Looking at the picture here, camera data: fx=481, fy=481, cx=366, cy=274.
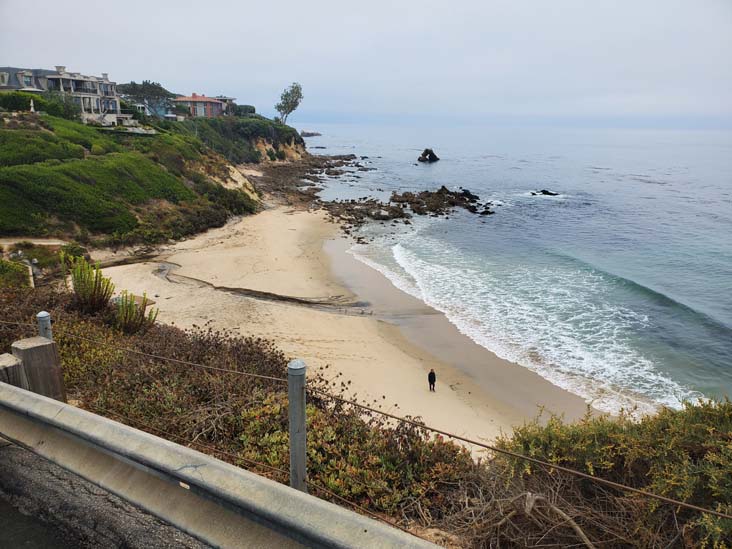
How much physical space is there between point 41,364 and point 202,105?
112 meters

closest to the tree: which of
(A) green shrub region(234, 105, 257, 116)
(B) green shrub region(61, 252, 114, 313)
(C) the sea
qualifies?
(A) green shrub region(234, 105, 257, 116)

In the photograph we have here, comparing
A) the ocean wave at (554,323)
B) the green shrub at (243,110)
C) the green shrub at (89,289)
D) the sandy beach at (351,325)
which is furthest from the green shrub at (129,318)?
the green shrub at (243,110)

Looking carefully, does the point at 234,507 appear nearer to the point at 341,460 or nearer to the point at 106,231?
the point at 341,460

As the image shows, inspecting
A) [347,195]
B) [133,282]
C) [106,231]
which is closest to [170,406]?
[133,282]

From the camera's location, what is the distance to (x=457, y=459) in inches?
218

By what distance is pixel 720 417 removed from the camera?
A: 547cm

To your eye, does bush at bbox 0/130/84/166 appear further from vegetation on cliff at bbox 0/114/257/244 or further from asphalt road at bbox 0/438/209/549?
asphalt road at bbox 0/438/209/549

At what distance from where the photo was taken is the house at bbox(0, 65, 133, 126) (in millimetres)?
60906

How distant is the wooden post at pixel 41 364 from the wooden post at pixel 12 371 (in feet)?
0.17

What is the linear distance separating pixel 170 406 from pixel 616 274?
2545cm

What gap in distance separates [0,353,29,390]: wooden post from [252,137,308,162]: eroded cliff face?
7727cm

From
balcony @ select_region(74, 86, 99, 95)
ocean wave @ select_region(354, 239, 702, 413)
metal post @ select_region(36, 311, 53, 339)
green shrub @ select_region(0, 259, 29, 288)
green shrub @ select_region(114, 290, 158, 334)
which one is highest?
balcony @ select_region(74, 86, 99, 95)

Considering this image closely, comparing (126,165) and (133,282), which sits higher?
(126,165)

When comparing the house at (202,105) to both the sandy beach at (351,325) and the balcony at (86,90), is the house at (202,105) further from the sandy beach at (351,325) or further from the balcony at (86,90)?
the sandy beach at (351,325)
